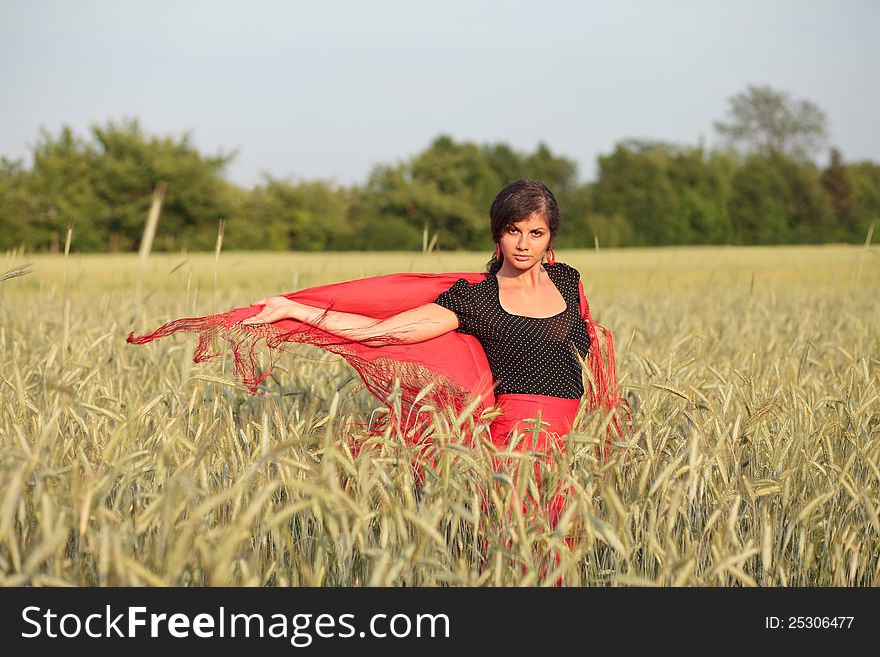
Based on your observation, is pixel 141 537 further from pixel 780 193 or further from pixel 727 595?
pixel 780 193

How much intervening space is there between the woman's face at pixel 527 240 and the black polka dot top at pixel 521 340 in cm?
14

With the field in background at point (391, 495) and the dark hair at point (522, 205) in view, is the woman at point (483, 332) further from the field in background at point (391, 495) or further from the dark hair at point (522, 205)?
the field in background at point (391, 495)

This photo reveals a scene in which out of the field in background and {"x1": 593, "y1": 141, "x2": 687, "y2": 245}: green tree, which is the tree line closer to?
{"x1": 593, "y1": 141, "x2": 687, "y2": 245}: green tree

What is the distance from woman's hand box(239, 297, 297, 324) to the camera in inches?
89.4

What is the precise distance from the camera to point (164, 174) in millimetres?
29031

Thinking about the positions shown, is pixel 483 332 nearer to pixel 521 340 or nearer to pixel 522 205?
pixel 521 340

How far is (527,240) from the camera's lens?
7.81 ft

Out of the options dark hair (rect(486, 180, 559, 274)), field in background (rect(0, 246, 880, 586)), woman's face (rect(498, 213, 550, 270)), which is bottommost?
field in background (rect(0, 246, 880, 586))

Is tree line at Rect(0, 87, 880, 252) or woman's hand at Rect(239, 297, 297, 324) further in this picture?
tree line at Rect(0, 87, 880, 252)

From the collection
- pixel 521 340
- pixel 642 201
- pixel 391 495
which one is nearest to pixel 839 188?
pixel 642 201

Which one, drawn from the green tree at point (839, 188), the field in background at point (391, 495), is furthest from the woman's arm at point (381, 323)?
the green tree at point (839, 188)

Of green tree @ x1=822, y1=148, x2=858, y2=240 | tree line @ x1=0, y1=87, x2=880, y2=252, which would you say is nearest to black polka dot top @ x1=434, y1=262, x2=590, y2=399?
tree line @ x1=0, y1=87, x2=880, y2=252

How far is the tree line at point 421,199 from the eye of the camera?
91.8 feet

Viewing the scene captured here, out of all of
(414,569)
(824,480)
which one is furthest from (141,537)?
(824,480)
